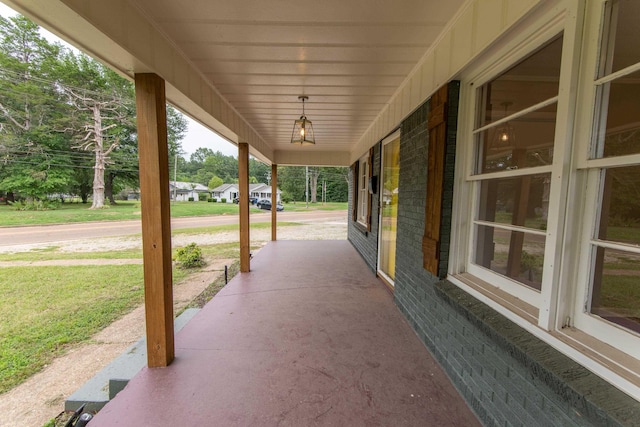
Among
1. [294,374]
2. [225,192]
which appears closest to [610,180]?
[294,374]

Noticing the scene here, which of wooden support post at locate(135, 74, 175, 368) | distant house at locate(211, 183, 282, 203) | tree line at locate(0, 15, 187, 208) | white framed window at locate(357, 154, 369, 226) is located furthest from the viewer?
distant house at locate(211, 183, 282, 203)

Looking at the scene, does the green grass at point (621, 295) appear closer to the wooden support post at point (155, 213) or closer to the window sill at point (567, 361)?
the window sill at point (567, 361)

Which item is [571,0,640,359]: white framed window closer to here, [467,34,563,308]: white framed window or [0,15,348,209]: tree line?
[467,34,563,308]: white framed window

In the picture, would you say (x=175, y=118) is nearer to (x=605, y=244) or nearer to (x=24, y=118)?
(x=24, y=118)

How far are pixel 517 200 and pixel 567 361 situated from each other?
860mm

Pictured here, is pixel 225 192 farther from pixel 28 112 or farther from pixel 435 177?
pixel 435 177

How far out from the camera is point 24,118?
1352 centimetres

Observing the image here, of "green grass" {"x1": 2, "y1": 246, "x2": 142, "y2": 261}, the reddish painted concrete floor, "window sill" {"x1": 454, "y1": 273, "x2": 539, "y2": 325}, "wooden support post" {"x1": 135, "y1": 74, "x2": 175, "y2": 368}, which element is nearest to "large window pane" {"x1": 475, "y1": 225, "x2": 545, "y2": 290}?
"window sill" {"x1": 454, "y1": 273, "x2": 539, "y2": 325}

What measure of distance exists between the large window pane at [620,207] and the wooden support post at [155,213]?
2.51 metres

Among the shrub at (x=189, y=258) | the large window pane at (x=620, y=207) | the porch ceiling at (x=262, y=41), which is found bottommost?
the shrub at (x=189, y=258)

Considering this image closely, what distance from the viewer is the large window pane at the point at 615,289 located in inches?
40.7

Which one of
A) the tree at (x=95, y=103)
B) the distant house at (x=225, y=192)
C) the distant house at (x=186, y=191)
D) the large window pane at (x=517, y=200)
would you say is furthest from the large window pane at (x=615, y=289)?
the distant house at (x=225, y=192)

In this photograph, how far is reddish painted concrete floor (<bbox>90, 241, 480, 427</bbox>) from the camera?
1558 millimetres

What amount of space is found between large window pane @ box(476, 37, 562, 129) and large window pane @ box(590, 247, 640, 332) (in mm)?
808
